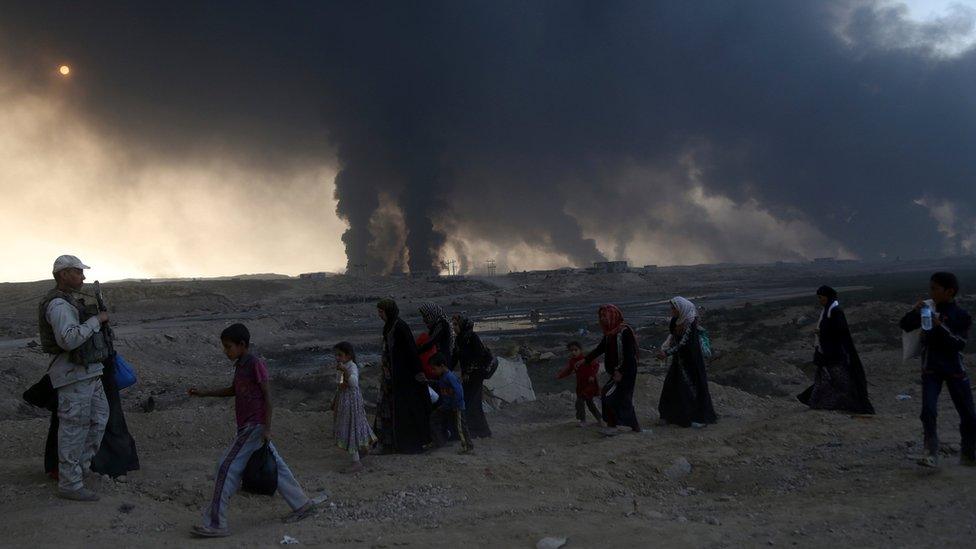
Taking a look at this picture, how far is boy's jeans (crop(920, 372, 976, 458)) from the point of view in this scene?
625cm

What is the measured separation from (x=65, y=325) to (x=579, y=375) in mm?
6168

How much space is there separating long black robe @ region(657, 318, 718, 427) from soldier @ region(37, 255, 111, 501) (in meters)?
6.84

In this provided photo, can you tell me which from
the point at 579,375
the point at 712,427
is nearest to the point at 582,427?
the point at 579,375

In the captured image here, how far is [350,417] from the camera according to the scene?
23.6 ft

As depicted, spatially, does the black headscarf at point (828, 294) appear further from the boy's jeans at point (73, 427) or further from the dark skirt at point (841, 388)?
the boy's jeans at point (73, 427)

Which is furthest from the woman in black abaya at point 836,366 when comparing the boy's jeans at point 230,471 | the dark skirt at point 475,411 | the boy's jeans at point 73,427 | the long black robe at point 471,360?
the boy's jeans at point 73,427

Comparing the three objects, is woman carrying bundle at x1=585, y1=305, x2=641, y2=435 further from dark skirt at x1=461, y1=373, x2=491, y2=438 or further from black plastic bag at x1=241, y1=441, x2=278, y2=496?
black plastic bag at x1=241, y1=441, x2=278, y2=496

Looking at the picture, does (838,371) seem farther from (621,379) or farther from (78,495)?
(78,495)

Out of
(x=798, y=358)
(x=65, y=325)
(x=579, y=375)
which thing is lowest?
(x=798, y=358)

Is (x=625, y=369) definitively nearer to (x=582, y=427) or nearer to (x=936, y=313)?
(x=582, y=427)

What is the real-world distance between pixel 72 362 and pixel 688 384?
720 cm

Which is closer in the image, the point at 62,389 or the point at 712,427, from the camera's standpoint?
the point at 62,389

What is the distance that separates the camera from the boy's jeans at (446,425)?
8109 mm

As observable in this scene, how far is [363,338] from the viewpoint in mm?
30656
